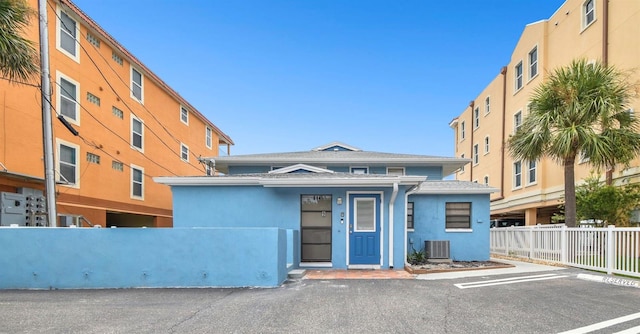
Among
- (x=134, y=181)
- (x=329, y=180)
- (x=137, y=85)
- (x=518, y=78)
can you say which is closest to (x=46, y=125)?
(x=329, y=180)

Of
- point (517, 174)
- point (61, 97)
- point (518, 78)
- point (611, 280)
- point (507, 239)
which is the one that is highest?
point (518, 78)

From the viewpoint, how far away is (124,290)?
7168mm

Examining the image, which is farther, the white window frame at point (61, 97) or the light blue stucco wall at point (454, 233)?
the white window frame at point (61, 97)

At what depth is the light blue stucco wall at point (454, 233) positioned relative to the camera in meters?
11.8

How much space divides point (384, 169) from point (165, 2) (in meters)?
15.8

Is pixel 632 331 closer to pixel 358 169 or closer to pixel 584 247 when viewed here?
pixel 584 247

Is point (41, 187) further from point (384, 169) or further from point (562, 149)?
point (562, 149)

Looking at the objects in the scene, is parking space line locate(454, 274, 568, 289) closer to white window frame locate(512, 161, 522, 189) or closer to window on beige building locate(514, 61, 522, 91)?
white window frame locate(512, 161, 522, 189)

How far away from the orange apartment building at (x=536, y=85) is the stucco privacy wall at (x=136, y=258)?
41.7 ft

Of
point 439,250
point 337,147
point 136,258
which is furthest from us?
point 337,147

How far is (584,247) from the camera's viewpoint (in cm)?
961

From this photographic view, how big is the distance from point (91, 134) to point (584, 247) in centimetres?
1819

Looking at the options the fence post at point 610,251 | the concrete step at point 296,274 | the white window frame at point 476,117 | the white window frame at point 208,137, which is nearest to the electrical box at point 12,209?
the concrete step at point 296,274

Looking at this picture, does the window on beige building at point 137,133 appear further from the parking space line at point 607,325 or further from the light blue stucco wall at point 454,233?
the parking space line at point 607,325
